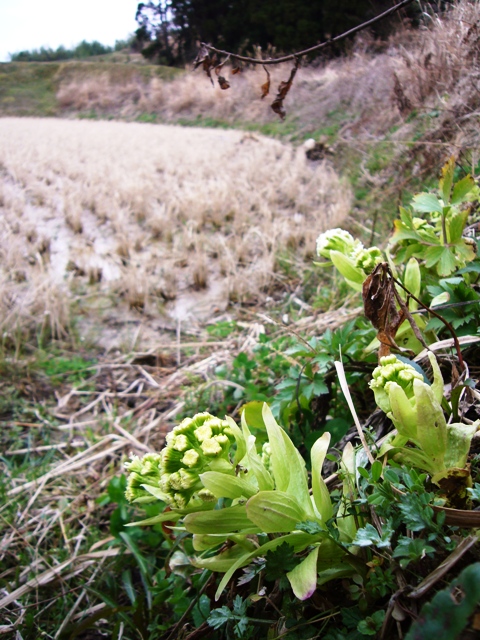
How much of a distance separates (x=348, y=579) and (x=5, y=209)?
209 centimetres

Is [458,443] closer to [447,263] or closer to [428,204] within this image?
[447,263]

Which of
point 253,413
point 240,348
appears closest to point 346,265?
point 253,413

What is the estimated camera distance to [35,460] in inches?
51.2

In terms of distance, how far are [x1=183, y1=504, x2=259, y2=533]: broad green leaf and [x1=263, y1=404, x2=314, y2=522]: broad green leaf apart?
2.0 inches

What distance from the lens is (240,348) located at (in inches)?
61.5

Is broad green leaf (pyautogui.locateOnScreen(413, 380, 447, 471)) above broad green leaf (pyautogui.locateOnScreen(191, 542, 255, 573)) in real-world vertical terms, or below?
above

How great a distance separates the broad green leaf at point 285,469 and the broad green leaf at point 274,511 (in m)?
0.02

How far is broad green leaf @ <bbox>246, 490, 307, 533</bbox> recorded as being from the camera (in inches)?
17.3

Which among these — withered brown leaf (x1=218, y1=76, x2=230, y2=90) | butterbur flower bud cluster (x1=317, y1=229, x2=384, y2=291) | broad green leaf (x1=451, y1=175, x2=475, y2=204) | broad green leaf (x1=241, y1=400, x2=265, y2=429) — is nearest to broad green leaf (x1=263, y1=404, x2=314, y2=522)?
broad green leaf (x1=241, y1=400, x2=265, y2=429)

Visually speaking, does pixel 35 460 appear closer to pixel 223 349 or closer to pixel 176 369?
pixel 176 369

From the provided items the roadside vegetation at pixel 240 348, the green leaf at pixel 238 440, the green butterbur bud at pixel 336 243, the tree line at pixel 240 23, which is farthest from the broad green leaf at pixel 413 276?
the tree line at pixel 240 23

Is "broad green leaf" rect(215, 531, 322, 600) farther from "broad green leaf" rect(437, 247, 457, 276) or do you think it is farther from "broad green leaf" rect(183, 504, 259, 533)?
"broad green leaf" rect(437, 247, 457, 276)

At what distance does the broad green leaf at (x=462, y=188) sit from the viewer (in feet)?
2.56

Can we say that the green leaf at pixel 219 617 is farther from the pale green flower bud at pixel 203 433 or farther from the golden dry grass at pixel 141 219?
the golden dry grass at pixel 141 219
